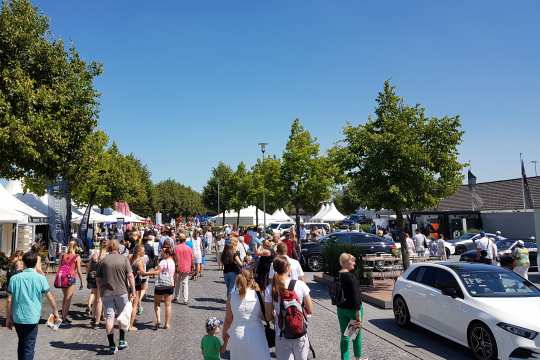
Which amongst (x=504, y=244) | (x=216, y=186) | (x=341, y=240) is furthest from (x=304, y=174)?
(x=216, y=186)

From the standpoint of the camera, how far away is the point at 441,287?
25.9 ft

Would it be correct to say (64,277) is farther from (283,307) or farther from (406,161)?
(406,161)

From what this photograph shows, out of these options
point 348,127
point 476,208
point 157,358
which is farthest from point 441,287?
point 476,208

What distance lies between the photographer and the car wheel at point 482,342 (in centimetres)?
648

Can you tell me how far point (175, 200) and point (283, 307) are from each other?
78087 millimetres

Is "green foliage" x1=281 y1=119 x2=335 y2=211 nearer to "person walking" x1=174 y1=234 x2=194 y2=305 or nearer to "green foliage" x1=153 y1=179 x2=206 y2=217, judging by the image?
"person walking" x1=174 y1=234 x2=194 y2=305

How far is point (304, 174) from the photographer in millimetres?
28719

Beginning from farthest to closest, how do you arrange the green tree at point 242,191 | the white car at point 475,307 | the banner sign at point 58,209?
the green tree at point 242,191, the banner sign at point 58,209, the white car at point 475,307

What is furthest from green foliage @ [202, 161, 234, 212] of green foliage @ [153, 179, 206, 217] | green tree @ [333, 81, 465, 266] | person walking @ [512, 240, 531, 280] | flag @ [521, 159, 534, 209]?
person walking @ [512, 240, 531, 280]

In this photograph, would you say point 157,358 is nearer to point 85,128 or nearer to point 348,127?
point 85,128

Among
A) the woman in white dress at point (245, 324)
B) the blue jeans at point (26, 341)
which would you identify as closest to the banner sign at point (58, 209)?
the blue jeans at point (26, 341)

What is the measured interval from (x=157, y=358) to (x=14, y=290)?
7.68 feet

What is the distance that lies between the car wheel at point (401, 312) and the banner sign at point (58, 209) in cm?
1566

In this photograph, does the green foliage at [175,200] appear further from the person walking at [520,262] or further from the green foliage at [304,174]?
the person walking at [520,262]
